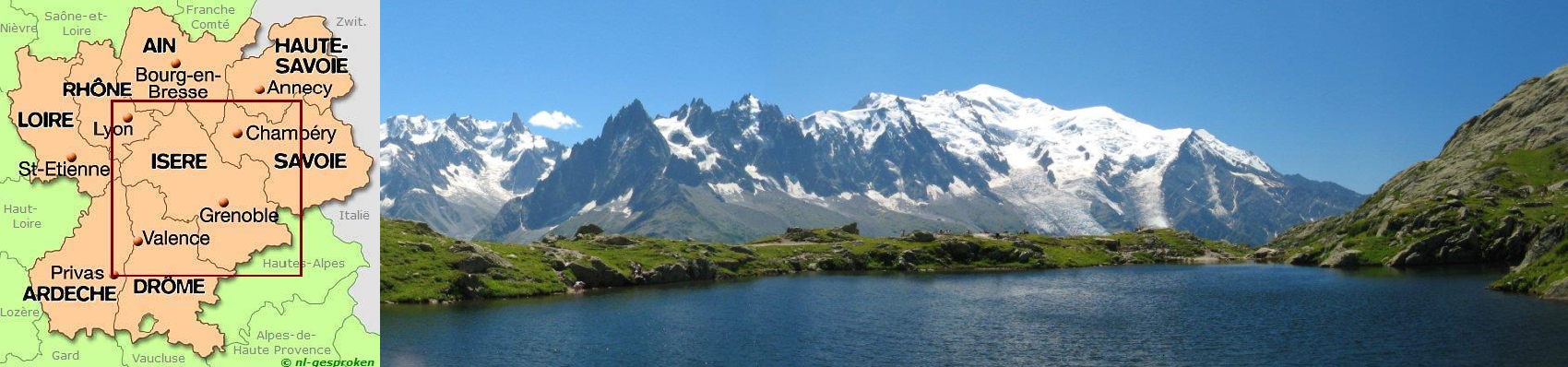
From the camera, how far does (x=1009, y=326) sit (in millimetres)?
98188

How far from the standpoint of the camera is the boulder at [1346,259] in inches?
7308

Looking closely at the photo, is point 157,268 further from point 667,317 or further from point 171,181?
point 667,317

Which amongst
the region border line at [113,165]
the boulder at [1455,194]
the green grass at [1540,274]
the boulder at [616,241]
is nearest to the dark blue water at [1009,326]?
the green grass at [1540,274]

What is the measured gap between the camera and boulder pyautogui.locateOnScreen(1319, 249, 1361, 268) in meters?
186

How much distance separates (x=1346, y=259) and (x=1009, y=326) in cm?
12364

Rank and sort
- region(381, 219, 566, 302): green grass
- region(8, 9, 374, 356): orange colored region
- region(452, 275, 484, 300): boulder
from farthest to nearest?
region(452, 275, 484, 300): boulder, region(381, 219, 566, 302): green grass, region(8, 9, 374, 356): orange colored region

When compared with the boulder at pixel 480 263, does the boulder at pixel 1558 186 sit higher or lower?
higher

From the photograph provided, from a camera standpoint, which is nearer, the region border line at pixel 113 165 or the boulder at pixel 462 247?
the region border line at pixel 113 165

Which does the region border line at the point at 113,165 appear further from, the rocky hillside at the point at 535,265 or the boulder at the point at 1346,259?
the boulder at the point at 1346,259

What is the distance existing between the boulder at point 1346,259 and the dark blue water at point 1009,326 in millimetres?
39060

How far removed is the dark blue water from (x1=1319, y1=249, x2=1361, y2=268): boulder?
39.1m

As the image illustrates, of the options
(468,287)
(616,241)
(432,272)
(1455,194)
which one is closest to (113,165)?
(468,287)

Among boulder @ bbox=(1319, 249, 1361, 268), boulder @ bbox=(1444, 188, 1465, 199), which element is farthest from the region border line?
boulder @ bbox=(1444, 188, 1465, 199)

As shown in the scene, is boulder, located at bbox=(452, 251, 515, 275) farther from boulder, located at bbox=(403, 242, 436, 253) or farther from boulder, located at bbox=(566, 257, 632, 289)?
boulder, located at bbox=(566, 257, 632, 289)
